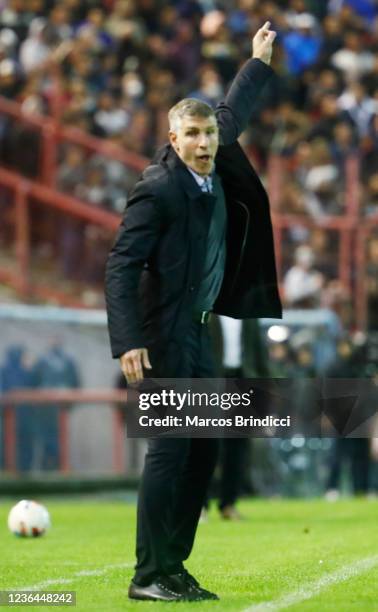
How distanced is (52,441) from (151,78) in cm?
691

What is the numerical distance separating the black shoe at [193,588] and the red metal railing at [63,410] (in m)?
10.2

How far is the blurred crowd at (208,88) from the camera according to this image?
64.5ft

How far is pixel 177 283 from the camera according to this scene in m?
7.07

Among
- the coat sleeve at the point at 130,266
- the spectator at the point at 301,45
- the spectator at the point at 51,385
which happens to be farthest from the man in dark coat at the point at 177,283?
the spectator at the point at 301,45

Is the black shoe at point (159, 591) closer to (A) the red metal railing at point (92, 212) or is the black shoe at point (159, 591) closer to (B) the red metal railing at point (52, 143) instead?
(A) the red metal railing at point (92, 212)

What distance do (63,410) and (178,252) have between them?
35.3 ft

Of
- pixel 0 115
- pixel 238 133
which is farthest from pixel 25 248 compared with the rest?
pixel 238 133

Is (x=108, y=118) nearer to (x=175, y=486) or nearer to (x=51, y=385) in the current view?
(x=51, y=385)

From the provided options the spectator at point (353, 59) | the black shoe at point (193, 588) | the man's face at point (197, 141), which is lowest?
the black shoe at point (193, 588)

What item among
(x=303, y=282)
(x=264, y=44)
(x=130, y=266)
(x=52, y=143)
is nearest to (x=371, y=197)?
(x=303, y=282)

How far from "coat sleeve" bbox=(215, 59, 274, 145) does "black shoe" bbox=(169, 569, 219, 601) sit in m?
2.04

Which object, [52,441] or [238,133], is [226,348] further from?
[238,133]

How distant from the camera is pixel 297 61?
74.3 ft

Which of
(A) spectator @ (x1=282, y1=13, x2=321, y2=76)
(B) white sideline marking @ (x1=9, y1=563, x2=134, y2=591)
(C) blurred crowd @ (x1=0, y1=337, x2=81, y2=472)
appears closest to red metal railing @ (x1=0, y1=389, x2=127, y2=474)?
(C) blurred crowd @ (x1=0, y1=337, x2=81, y2=472)
